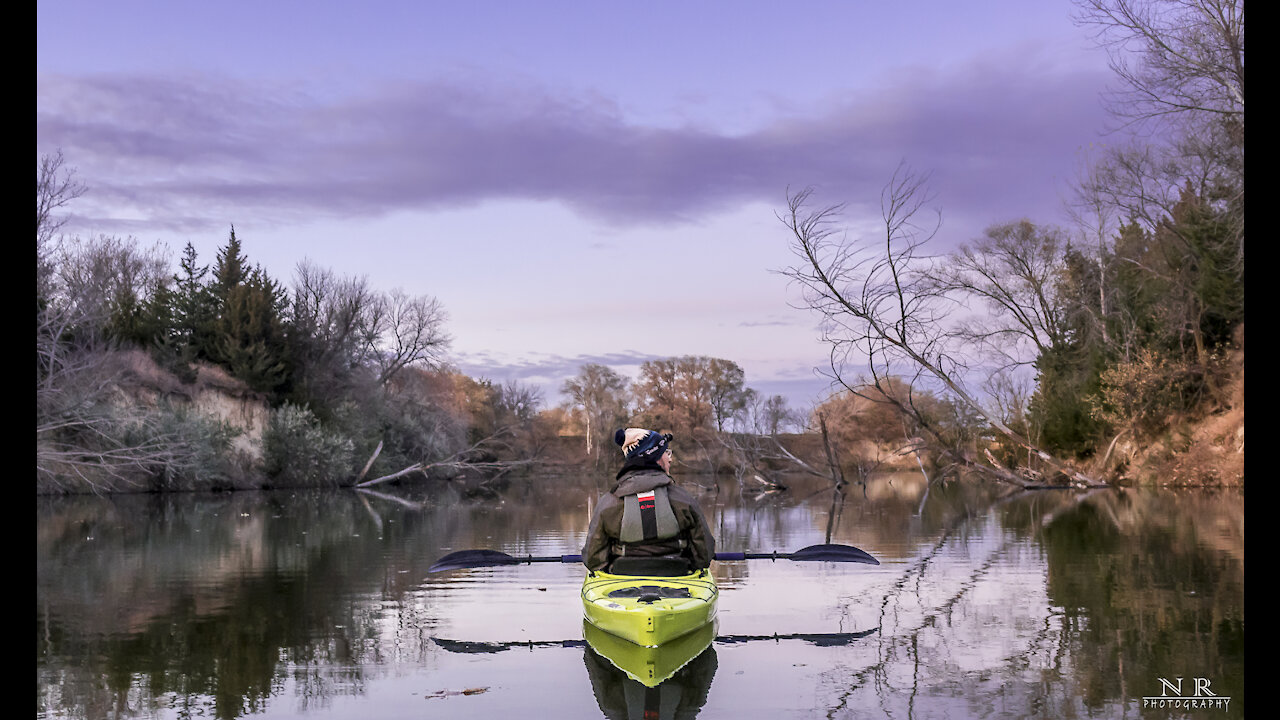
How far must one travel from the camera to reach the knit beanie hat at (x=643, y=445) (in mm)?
8477

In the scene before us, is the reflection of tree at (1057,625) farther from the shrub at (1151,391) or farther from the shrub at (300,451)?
the shrub at (300,451)

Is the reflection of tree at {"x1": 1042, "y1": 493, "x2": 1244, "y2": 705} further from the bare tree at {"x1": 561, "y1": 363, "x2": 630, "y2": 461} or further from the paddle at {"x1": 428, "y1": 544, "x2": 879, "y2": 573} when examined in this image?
the bare tree at {"x1": 561, "y1": 363, "x2": 630, "y2": 461}

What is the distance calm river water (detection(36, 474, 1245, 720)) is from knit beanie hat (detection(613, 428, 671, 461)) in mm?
1547

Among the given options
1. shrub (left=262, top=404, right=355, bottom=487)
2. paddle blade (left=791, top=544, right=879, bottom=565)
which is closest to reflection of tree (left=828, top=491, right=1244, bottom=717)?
paddle blade (left=791, top=544, right=879, bottom=565)

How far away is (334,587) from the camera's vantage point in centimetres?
1171

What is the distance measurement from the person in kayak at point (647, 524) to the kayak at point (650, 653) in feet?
1.94

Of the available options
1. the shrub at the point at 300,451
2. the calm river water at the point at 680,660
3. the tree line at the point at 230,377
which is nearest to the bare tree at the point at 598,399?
the tree line at the point at 230,377

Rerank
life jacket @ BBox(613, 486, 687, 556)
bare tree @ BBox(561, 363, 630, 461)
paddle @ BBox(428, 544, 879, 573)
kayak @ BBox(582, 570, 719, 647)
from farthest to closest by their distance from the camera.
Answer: bare tree @ BBox(561, 363, 630, 461), paddle @ BBox(428, 544, 879, 573), life jacket @ BBox(613, 486, 687, 556), kayak @ BBox(582, 570, 719, 647)

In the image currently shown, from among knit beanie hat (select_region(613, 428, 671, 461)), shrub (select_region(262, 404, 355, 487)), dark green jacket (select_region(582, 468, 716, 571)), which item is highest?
knit beanie hat (select_region(613, 428, 671, 461))

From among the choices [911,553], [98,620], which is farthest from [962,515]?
[98,620]

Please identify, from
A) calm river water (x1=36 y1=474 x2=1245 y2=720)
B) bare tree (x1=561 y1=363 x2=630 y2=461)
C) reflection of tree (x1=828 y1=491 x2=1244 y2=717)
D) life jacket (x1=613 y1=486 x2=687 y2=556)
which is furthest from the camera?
bare tree (x1=561 y1=363 x2=630 y2=461)

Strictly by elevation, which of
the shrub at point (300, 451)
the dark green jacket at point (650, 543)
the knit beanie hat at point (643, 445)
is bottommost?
the shrub at point (300, 451)

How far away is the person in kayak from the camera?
8.32 metres

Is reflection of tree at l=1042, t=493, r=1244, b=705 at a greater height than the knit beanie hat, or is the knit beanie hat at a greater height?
the knit beanie hat
